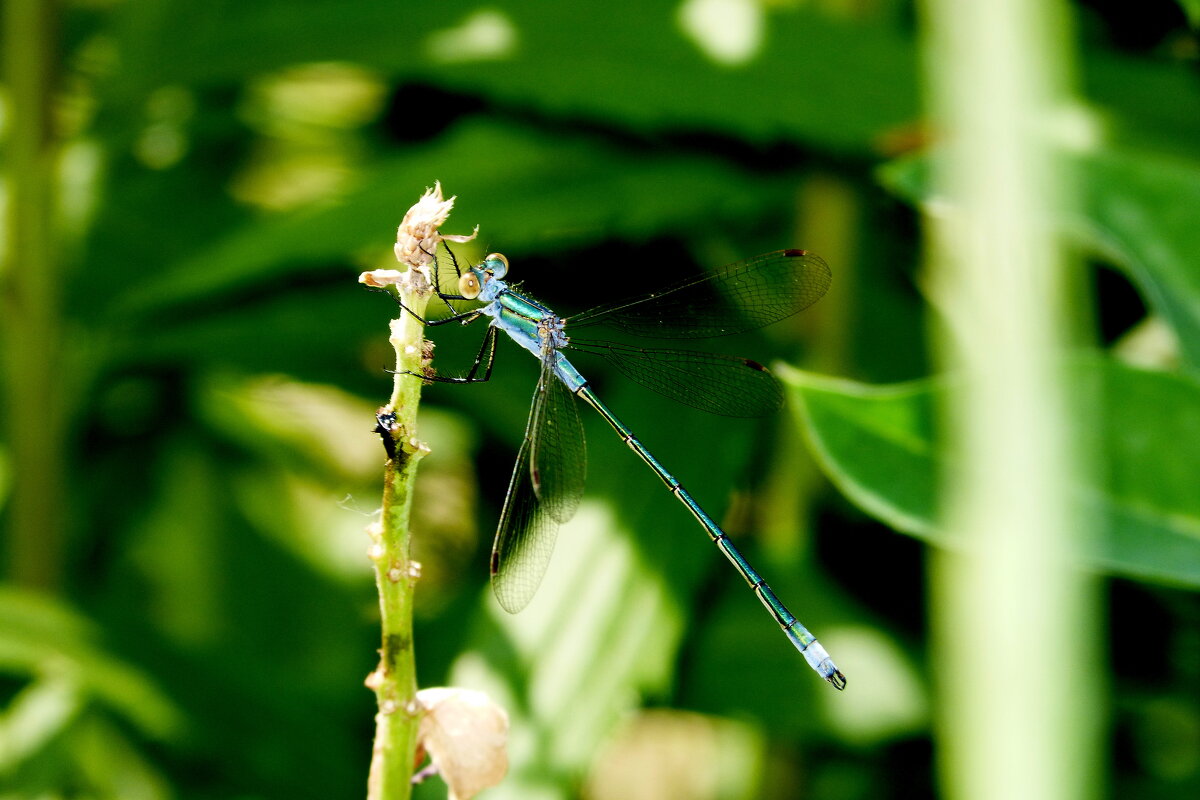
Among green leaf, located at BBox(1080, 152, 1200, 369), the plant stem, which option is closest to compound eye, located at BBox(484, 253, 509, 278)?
green leaf, located at BBox(1080, 152, 1200, 369)

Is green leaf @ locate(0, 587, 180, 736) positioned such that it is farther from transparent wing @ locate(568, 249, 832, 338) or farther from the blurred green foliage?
transparent wing @ locate(568, 249, 832, 338)

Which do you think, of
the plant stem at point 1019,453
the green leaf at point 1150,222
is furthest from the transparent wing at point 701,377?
the plant stem at point 1019,453

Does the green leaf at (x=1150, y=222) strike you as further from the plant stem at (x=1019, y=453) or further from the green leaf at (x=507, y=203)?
the plant stem at (x=1019, y=453)

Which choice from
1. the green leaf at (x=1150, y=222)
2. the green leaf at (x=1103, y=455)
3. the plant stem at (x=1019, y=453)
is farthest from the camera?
the green leaf at (x=1150, y=222)

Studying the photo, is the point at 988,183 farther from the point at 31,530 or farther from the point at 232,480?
the point at 232,480

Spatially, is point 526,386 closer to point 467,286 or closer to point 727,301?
point 727,301

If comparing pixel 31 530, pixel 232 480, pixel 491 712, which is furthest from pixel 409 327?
pixel 232 480
